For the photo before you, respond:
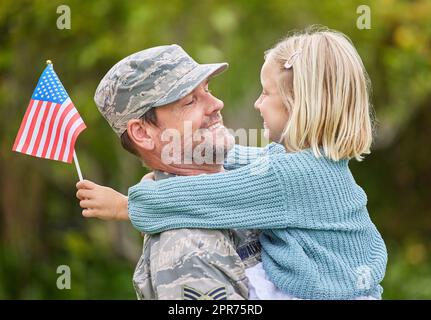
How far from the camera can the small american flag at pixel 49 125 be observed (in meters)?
3.96

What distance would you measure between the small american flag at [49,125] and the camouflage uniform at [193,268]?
73 centimetres

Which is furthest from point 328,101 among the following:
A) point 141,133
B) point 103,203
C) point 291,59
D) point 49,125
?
Result: point 49,125

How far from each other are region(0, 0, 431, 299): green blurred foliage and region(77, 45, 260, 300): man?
146 inches

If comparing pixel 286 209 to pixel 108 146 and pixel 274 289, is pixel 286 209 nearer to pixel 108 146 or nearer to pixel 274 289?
pixel 274 289

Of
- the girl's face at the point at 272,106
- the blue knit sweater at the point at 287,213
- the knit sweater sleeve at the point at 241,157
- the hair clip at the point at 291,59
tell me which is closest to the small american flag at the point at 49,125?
the blue knit sweater at the point at 287,213

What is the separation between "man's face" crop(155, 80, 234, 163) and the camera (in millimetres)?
3637

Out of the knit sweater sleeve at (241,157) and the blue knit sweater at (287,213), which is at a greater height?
the knit sweater sleeve at (241,157)

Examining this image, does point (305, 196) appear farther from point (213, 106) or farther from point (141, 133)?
point (141, 133)

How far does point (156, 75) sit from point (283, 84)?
57 cm

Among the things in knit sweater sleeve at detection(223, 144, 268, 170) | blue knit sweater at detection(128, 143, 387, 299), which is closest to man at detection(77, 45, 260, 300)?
blue knit sweater at detection(128, 143, 387, 299)

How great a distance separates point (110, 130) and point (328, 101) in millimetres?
5822

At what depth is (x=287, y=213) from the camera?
3461mm

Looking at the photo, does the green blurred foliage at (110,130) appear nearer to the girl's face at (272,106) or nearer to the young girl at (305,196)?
the girl's face at (272,106)

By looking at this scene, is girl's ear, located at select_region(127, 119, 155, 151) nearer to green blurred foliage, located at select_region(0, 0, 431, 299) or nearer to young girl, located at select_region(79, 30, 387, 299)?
young girl, located at select_region(79, 30, 387, 299)
